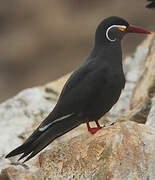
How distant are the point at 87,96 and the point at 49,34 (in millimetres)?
19378

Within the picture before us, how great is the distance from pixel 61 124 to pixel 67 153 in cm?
56

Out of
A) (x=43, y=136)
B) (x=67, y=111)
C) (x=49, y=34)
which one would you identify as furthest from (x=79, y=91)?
(x=49, y=34)

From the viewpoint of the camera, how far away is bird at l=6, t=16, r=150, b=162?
823cm

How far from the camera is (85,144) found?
25.9ft

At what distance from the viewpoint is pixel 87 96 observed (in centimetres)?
848

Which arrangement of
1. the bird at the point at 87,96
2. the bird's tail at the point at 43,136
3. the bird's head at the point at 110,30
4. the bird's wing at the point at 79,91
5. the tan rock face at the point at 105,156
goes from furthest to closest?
the bird's head at the point at 110,30, the bird's wing at the point at 79,91, the bird at the point at 87,96, the bird's tail at the point at 43,136, the tan rock face at the point at 105,156

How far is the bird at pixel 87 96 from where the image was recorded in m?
8.23

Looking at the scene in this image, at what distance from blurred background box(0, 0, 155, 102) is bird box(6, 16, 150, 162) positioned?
16.7 metres

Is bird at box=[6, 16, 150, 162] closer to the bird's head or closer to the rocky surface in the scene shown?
the bird's head

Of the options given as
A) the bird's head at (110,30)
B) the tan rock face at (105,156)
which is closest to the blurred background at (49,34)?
the bird's head at (110,30)

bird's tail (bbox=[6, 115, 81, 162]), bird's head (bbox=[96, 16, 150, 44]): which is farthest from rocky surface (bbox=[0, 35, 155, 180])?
bird's head (bbox=[96, 16, 150, 44])

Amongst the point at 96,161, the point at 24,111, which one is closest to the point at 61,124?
the point at 96,161

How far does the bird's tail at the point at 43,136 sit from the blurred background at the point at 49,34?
16.8m

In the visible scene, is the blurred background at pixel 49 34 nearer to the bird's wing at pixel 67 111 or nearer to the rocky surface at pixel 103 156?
the rocky surface at pixel 103 156
